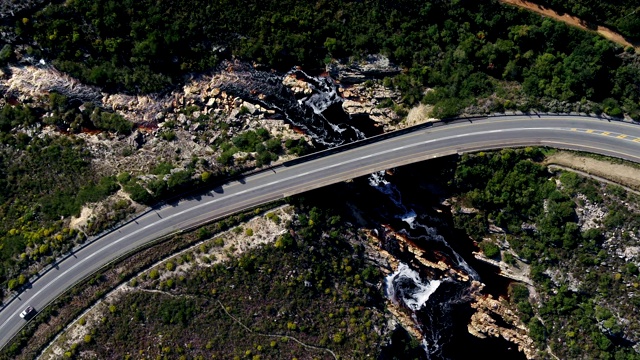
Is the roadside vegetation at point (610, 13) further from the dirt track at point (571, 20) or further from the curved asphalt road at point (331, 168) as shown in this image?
the curved asphalt road at point (331, 168)

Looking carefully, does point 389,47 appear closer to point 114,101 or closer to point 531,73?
point 531,73

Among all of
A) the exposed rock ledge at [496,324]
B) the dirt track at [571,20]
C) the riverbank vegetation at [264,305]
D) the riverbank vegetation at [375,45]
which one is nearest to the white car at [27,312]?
the riverbank vegetation at [264,305]

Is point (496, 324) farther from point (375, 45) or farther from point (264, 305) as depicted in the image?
point (375, 45)

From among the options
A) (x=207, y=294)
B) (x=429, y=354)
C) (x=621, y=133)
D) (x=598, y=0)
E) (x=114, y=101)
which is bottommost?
(x=429, y=354)

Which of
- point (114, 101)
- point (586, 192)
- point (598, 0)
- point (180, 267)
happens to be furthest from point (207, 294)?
point (598, 0)

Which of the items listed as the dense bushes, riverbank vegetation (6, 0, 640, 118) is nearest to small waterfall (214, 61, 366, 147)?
riverbank vegetation (6, 0, 640, 118)

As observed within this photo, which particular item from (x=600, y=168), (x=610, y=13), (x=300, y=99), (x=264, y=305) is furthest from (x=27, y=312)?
(x=610, y=13)
